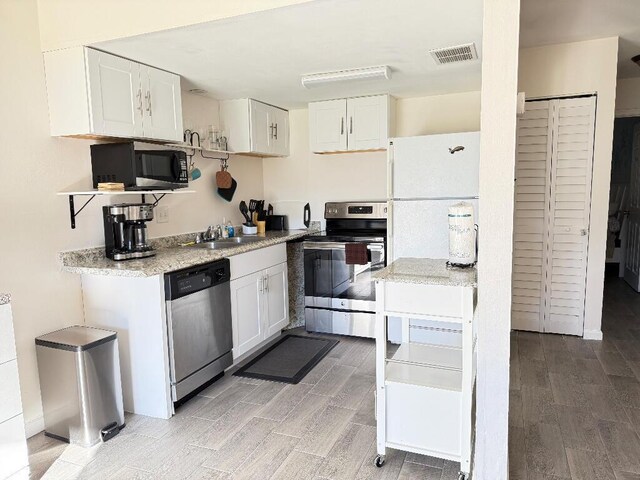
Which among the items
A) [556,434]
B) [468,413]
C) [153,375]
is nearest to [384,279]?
[468,413]

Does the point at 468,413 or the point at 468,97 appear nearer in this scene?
the point at 468,413

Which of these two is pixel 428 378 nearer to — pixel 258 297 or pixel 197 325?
pixel 197 325

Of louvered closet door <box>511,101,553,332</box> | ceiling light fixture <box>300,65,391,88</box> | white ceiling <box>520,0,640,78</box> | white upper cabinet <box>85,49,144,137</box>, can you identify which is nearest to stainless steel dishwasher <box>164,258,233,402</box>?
white upper cabinet <box>85,49,144,137</box>

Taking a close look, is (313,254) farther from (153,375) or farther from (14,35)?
(14,35)

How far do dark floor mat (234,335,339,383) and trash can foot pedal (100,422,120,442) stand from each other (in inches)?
37.6

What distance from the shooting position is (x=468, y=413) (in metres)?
1.97

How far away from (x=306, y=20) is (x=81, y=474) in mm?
2512

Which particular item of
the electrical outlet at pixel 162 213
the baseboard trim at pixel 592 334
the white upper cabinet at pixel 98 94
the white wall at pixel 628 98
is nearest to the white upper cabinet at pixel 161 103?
the white upper cabinet at pixel 98 94

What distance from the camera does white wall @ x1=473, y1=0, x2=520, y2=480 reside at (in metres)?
1.68

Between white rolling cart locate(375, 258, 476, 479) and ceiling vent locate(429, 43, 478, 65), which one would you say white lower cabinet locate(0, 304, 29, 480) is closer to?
white rolling cart locate(375, 258, 476, 479)

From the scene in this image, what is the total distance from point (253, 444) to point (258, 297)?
1333mm

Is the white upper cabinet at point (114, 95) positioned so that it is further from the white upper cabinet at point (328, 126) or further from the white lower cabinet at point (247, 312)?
the white upper cabinet at point (328, 126)

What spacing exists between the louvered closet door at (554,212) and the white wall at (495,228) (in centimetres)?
233

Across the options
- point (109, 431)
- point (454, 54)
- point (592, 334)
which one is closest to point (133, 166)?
point (109, 431)
